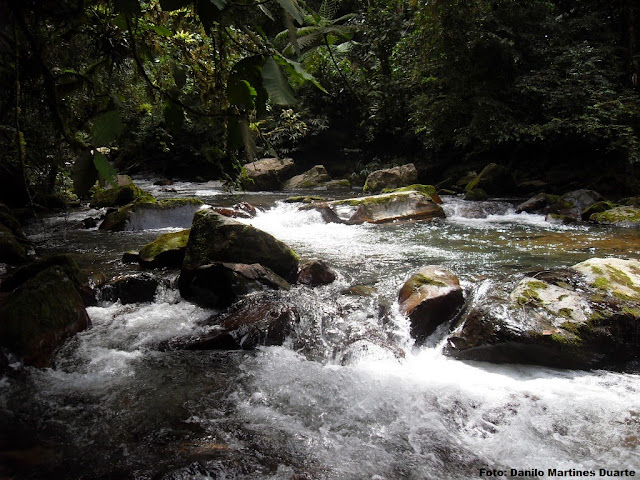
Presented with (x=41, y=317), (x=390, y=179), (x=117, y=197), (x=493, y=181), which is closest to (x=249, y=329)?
(x=41, y=317)

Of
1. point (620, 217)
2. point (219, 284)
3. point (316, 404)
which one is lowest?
point (620, 217)

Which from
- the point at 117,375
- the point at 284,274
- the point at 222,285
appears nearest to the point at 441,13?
the point at 284,274

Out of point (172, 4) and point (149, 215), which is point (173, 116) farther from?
point (149, 215)

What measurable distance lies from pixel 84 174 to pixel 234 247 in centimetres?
453

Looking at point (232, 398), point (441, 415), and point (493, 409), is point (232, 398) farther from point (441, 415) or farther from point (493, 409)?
point (493, 409)

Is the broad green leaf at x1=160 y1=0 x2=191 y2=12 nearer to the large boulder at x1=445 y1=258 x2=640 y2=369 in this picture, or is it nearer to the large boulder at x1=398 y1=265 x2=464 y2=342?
the large boulder at x1=445 y1=258 x2=640 y2=369

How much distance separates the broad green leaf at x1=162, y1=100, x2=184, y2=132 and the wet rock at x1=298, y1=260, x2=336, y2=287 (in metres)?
4.35

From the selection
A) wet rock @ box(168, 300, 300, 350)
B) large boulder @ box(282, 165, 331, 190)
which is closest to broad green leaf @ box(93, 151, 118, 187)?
wet rock @ box(168, 300, 300, 350)

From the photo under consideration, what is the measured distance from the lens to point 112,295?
493 centimetres

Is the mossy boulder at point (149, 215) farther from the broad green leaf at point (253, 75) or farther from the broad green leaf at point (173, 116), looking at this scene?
the broad green leaf at point (253, 75)

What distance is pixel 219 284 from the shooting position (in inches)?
188

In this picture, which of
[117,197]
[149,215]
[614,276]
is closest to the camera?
[614,276]

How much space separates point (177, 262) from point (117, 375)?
9.30 ft

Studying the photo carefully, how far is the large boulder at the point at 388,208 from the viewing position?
32.0 feet
